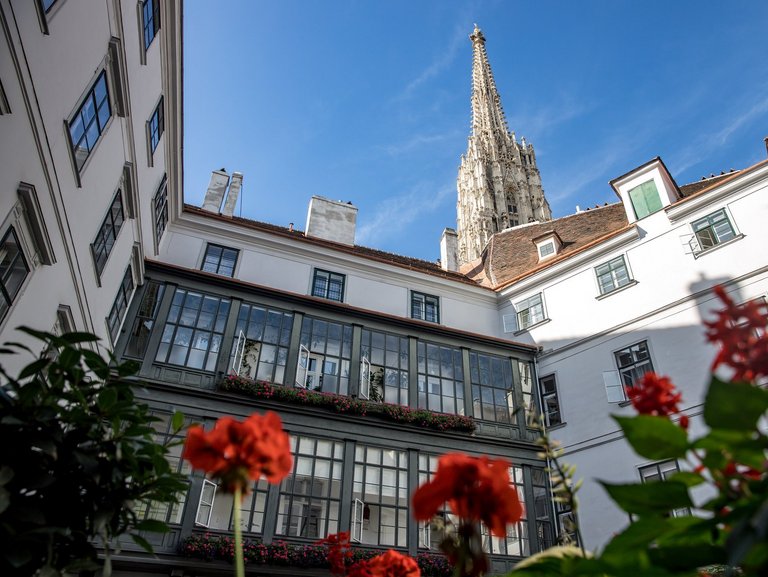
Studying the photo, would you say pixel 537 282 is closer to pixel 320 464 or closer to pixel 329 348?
pixel 329 348

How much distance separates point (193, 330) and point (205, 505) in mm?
5037

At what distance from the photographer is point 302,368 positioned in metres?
16.3

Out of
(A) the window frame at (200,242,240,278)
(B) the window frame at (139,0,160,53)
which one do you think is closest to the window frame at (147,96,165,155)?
(B) the window frame at (139,0,160,53)

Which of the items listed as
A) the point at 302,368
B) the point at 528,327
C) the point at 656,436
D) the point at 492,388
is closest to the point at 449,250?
the point at 528,327

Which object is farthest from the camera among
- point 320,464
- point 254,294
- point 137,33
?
point 254,294

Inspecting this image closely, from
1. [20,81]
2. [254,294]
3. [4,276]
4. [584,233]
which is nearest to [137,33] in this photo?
[20,81]

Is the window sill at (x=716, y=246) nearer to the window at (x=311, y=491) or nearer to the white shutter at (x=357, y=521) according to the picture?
the window at (x=311, y=491)

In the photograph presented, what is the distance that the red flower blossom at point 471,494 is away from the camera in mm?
1745

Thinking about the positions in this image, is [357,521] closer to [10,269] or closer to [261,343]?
[261,343]

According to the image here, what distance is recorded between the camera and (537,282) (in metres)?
21.1

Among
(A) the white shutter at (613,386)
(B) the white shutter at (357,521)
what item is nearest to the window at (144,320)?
(B) the white shutter at (357,521)

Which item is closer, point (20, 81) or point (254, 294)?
point (20, 81)

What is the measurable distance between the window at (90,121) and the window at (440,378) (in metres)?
11.6

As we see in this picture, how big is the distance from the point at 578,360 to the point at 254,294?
1118 cm
